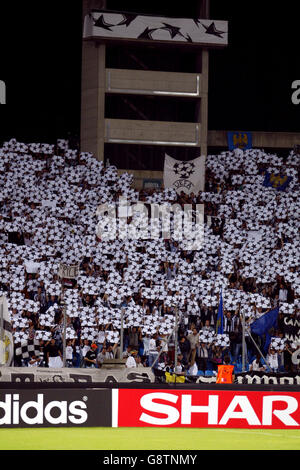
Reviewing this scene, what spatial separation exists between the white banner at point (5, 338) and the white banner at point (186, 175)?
63.4 ft

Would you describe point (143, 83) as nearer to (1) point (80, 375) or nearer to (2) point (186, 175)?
(2) point (186, 175)

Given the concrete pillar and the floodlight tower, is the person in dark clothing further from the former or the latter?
the floodlight tower

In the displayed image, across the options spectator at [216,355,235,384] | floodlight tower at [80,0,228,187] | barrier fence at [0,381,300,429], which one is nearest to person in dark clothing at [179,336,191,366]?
spectator at [216,355,235,384]

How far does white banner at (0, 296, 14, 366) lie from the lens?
34938 millimetres

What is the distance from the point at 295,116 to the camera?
6244cm

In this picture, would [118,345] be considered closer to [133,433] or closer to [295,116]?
[133,433]

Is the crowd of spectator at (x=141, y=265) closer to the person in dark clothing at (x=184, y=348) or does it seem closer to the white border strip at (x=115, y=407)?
the person in dark clothing at (x=184, y=348)

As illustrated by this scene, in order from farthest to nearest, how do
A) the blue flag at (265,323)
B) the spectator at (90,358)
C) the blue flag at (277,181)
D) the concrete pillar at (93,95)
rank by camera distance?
1. the concrete pillar at (93,95)
2. the blue flag at (277,181)
3. the blue flag at (265,323)
4. the spectator at (90,358)

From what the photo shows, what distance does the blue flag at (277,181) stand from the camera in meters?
51.8

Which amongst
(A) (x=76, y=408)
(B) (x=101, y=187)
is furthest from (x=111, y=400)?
(B) (x=101, y=187)

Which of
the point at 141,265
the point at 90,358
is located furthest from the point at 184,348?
the point at 141,265

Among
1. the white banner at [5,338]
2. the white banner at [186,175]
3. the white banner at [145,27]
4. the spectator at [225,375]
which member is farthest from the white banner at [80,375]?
the white banner at [145,27]

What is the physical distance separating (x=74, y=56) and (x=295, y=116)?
13240 millimetres

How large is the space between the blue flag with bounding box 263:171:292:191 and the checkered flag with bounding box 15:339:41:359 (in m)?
18.0
